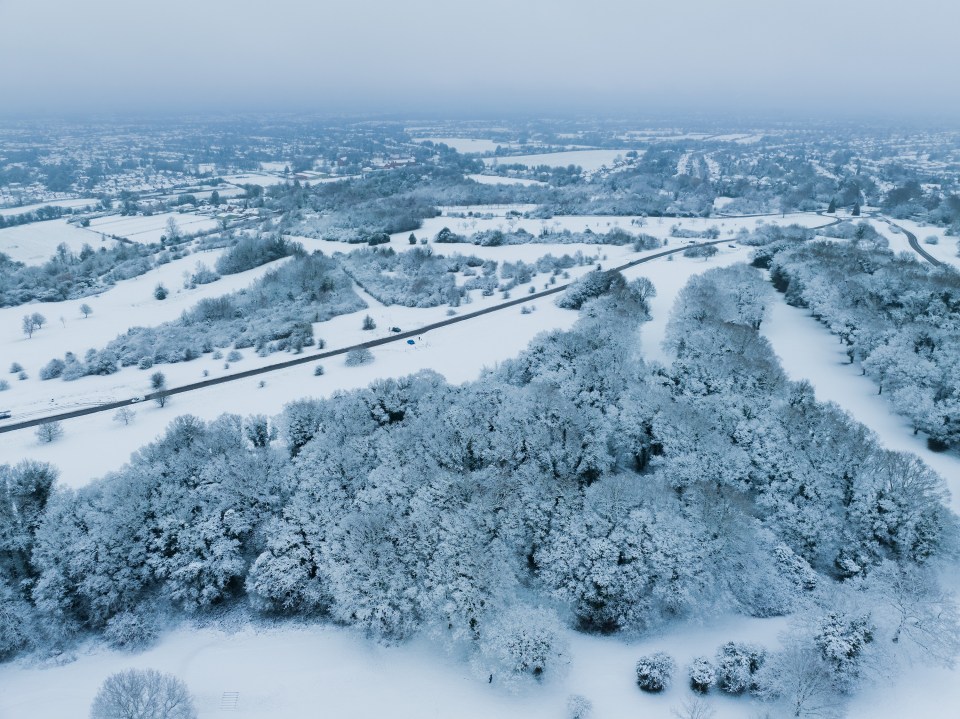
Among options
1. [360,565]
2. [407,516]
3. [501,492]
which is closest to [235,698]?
[360,565]

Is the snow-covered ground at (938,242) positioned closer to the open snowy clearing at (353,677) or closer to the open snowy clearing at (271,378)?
the open snowy clearing at (271,378)

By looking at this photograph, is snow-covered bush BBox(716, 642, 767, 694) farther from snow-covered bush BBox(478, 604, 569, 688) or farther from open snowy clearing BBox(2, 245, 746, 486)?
open snowy clearing BBox(2, 245, 746, 486)

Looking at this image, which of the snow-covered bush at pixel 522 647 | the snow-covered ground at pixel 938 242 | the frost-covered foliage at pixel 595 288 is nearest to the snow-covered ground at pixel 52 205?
the frost-covered foliage at pixel 595 288

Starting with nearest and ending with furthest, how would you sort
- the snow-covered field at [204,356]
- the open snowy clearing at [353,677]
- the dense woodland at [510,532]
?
the open snowy clearing at [353,677] < the dense woodland at [510,532] < the snow-covered field at [204,356]

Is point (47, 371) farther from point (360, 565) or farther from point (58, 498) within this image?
point (360, 565)

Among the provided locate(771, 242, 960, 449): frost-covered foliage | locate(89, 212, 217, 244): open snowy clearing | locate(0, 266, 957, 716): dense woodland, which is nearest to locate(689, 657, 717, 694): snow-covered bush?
locate(0, 266, 957, 716): dense woodland

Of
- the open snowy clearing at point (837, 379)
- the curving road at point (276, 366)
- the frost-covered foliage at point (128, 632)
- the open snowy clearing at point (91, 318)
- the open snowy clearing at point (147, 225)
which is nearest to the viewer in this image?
the frost-covered foliage at point (128, 632)

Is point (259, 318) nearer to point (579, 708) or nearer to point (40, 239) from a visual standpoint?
point (579, 708)
